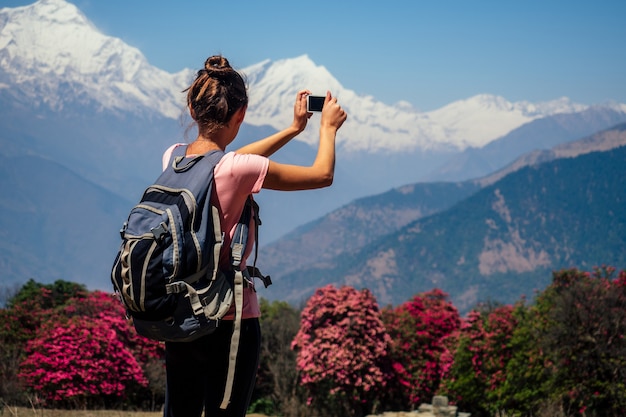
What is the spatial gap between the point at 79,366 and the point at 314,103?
393 inches

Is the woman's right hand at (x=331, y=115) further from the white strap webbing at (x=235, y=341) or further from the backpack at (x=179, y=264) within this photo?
the white strap webbing at (x=235, y=341)

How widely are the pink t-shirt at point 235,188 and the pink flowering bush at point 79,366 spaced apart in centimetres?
973

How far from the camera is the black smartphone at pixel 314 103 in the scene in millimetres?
3213

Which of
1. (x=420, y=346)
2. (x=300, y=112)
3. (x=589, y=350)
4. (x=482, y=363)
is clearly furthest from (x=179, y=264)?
(x=420, y=346)

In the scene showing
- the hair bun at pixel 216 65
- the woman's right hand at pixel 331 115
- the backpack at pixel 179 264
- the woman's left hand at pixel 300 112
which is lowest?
the backpack at pixel 179 264

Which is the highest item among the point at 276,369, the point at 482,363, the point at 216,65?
the point at 216,65

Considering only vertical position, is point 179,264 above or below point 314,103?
below

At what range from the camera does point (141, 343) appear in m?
14.5

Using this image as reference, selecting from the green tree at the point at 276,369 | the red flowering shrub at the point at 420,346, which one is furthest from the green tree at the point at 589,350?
the green tree at the point at 276,369

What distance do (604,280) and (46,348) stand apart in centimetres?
962

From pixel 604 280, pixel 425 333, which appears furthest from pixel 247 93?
pixel 425 333

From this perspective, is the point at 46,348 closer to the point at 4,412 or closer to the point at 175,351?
the point at 4,412

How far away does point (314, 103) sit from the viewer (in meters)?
3.23

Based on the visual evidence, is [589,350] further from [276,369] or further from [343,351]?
[276,369]
